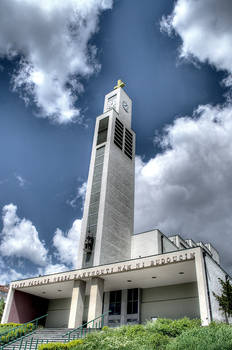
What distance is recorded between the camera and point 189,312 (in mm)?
17547

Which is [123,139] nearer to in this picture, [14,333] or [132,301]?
[132,301]

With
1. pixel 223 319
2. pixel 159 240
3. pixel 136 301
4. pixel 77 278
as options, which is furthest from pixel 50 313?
pixel 223 319

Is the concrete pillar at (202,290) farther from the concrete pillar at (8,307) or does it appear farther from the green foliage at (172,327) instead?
the concrete pillar at (8,307)

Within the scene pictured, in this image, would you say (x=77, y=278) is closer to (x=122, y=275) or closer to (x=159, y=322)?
(x=122, y=275)

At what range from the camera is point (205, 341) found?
28.8 ft

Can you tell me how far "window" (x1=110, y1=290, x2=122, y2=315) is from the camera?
67.4 feet

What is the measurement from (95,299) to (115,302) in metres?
3.50

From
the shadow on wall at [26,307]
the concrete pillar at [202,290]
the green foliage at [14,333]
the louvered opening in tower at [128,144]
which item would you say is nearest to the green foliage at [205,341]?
the concrete pillar at [202,290]

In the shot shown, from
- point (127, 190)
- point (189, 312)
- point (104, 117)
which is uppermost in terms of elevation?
point (104, 117)

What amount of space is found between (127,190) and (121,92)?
14.8m

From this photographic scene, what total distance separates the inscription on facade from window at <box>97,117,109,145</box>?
50.0 ft

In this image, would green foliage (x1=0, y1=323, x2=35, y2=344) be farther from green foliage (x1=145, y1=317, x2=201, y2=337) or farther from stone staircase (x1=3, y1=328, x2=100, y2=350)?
green foliage (x1=145, y1=317, x2=201, y2=337)

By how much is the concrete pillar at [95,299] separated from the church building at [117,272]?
6 centimetres

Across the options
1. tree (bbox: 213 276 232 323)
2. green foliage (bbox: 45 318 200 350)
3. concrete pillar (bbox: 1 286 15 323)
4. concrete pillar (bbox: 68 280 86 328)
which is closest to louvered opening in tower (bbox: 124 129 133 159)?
concrete pillar (bbox: 68 280 86 328)
